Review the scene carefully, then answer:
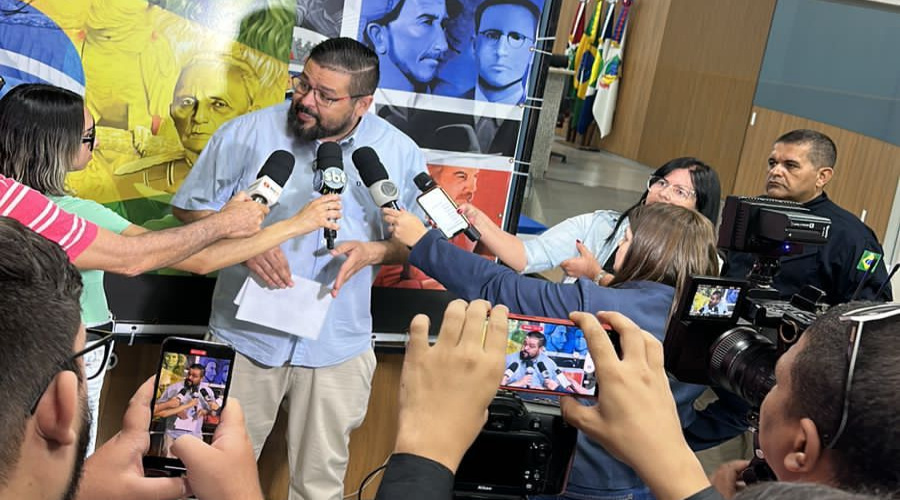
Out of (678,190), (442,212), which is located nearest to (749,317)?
(442,212)

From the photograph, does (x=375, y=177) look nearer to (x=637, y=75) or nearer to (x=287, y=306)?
(x=287, y=306)

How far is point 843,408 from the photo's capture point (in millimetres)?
1107

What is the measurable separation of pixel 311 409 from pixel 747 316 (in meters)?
1.49

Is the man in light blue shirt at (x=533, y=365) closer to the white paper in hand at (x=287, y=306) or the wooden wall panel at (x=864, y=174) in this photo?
the white paper in hand at (x=287, y=306)

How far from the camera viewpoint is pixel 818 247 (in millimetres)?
3771

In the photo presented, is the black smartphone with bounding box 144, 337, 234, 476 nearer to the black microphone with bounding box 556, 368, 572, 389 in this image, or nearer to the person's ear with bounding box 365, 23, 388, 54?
the black microphone with bounding box 556, 368, 572, 389

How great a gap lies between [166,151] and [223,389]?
1322mm

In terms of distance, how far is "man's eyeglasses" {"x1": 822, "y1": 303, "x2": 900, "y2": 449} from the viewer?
1106 millimetres

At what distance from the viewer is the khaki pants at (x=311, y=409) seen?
2.96 m

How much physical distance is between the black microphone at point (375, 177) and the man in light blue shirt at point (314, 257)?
16 cm

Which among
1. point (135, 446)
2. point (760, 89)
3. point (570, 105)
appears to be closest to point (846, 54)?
point (760, 89)

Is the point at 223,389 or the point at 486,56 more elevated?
the point at 486,56

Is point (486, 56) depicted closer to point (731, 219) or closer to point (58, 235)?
point (731, 219)

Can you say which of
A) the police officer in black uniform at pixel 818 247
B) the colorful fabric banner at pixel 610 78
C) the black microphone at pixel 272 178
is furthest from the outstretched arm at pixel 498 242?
the colorful fabric banner at pixel 610 78
